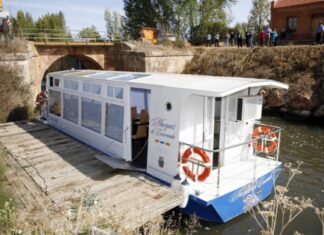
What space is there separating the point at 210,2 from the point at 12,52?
83.5 ft

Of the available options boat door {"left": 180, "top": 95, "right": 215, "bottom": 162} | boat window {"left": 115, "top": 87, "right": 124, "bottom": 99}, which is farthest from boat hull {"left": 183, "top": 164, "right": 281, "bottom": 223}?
boat window {"left": 115, "top": 87, "right": 124, "bottom": 99}

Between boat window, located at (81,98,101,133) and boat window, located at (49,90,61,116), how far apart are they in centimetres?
226

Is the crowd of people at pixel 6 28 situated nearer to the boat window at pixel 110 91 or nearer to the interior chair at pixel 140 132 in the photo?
the boat window at pixel 110 91

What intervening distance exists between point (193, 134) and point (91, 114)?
11.7 ft

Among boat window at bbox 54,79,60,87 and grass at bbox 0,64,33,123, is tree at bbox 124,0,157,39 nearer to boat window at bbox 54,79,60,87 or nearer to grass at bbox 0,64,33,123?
grass at bbox 0,64,33,123

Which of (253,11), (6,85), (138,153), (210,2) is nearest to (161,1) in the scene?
(210,2)

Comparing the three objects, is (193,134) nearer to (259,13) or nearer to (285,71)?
(285,71)

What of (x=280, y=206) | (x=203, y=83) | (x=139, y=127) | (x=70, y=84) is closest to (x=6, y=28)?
(x=70, y=84)

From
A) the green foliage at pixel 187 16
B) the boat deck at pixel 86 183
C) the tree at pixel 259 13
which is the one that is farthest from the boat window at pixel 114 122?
the tree at pixel 259 13

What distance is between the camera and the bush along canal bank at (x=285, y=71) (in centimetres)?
1778

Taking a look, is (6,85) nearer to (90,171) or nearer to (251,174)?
(90,171)

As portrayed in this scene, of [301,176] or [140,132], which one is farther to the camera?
[301,176]

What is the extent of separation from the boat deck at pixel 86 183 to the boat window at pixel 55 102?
4.10 ft

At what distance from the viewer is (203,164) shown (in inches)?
250
